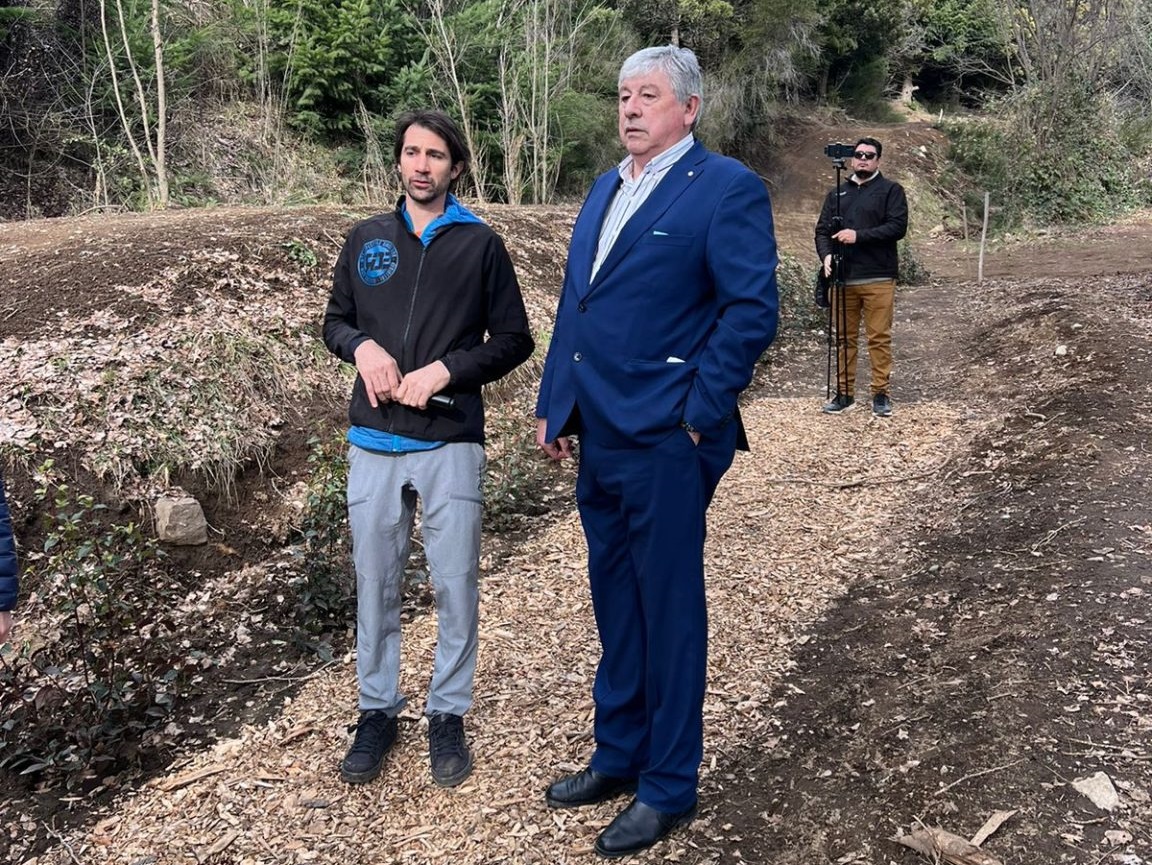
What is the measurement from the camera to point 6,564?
214cm

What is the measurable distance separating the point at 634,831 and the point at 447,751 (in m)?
0.71

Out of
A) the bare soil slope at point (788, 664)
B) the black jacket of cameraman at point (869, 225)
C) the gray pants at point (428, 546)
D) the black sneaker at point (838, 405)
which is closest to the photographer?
the bare soil slope at point (788, 664)

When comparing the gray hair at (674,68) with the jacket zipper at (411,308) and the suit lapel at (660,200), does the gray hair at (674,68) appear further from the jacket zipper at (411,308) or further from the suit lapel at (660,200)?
the jacket zipper at (411,308)

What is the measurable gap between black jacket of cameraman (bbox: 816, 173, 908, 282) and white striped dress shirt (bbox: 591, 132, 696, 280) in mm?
4648

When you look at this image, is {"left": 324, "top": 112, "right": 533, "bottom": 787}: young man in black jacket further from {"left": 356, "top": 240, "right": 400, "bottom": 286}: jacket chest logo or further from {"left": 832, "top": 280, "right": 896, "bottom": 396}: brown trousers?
{"left": 832, "top": 280, "right": 896, "bottom": 396}: brown trousers

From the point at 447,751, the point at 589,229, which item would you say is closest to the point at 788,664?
the point at 447,751

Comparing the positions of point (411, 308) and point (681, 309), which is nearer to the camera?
point (681, 309)

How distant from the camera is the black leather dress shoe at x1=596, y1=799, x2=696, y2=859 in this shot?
104 inches

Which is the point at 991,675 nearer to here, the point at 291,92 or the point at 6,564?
the point at 6,564

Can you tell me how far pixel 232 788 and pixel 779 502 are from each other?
3448 mm

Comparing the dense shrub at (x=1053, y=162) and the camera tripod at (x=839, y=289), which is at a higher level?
the dense shrub at (x=1053, y=162)

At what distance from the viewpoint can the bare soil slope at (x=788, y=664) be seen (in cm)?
278

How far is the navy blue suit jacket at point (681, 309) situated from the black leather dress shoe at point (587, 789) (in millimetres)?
1098

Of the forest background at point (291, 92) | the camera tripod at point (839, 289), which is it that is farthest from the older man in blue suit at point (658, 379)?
the forest background at point (291, 92)
